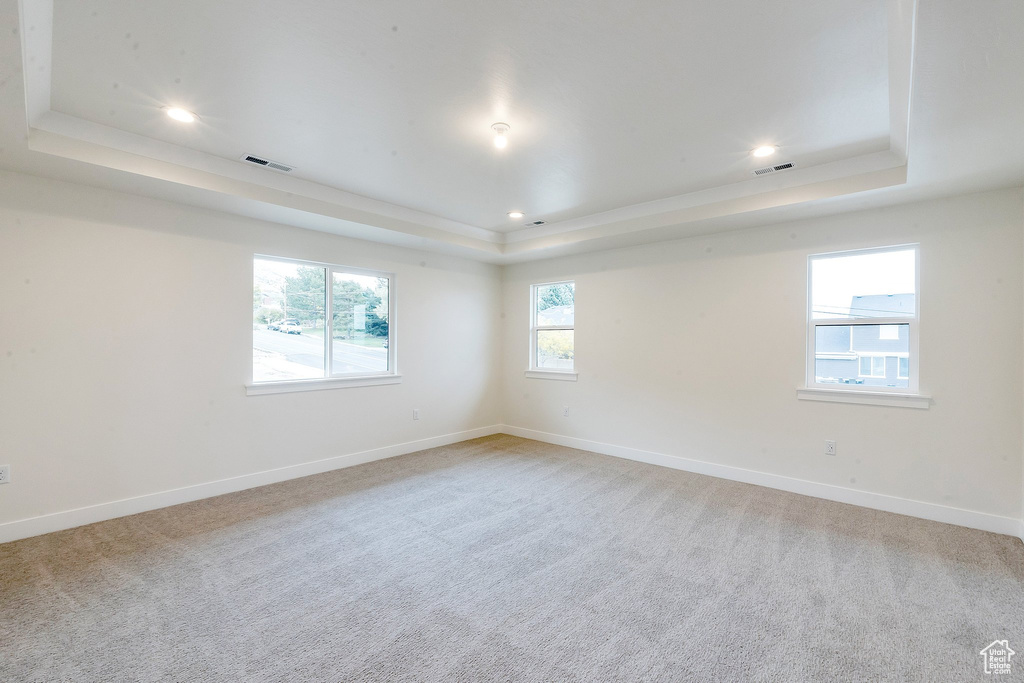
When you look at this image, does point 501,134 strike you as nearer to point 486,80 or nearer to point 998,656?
point 486,80

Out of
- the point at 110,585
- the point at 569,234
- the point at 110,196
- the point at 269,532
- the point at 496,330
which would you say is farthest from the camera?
the point at 496,330

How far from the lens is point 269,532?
3.04 metres

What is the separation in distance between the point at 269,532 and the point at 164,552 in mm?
570

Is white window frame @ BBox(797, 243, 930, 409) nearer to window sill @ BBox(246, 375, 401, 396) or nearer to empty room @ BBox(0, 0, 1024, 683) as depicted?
empty room @ BBox(0, 0, 1024, 683)

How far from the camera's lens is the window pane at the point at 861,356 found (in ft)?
11.7

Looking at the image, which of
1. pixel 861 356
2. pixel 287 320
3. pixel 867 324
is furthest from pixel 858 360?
pixel 287 320

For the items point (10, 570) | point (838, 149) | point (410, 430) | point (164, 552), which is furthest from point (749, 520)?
point (10, 570)

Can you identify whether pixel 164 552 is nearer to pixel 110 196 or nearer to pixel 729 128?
pixel 110 196

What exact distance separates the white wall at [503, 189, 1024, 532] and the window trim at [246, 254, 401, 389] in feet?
6.09

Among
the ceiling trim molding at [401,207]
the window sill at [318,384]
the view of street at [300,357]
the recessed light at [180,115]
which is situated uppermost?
the recessed light at [180,115]

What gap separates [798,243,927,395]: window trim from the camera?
345 centimetres

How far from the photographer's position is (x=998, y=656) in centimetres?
189

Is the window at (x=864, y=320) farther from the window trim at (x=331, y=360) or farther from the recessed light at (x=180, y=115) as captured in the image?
the recessed light at (x=180, y=115)

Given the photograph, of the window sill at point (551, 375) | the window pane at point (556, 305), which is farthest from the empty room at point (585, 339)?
the window pane at point (556, 305)
